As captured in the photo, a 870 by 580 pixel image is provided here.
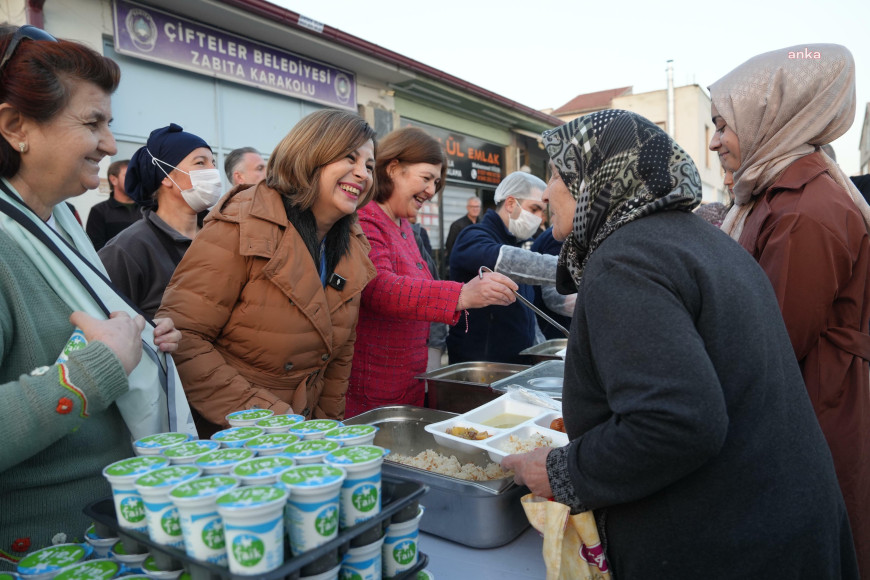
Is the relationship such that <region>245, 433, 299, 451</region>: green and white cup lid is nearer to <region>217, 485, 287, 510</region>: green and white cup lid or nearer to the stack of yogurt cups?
the stack of yogurt cups

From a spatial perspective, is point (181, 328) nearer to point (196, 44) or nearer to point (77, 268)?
point (77, 268)

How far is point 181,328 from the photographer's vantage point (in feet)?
5.97

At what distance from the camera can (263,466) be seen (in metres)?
1.04

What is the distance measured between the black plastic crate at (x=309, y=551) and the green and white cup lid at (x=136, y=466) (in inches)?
3.8

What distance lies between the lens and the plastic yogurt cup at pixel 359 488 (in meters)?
1.00

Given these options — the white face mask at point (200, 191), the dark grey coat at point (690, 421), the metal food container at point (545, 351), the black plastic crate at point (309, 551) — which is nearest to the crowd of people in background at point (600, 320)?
the dark grey coat at point (690, 421)

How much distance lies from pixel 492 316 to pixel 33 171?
2.63m

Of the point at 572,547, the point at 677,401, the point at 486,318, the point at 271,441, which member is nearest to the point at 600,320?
the point at 677,401

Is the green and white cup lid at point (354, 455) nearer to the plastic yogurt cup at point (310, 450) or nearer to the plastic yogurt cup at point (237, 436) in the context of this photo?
the plastic yogurt cup at point (310, 450)

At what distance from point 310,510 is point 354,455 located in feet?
0.52

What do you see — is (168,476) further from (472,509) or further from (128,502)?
(472,509)

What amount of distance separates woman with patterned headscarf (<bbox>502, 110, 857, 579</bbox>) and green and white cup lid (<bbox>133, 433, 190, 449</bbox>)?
839 mm

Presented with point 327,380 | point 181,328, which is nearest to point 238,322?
point 181,328

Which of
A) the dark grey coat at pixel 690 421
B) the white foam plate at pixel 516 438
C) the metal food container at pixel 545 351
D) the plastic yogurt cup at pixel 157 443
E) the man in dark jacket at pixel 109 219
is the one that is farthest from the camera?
the man in dark jacket at pixel 109 219
